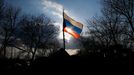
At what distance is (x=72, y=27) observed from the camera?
1938 centimetres

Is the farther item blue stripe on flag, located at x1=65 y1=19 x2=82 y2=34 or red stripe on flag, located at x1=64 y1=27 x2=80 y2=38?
blue stripe on flag, located at x1=65 y1=19 x2=82 y2=34

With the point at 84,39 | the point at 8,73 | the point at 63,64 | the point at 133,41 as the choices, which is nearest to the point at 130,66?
the point at 63,64

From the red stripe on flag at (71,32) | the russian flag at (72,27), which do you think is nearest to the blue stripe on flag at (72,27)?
the russian flag at (72,27)

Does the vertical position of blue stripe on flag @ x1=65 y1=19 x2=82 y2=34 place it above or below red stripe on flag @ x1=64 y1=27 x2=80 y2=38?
above

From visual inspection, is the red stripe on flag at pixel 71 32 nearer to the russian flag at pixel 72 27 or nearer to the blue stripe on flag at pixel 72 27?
the russian flag at pixel 72 27

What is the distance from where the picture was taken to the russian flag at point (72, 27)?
19.0 m

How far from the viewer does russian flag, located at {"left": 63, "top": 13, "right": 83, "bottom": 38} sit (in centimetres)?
1898

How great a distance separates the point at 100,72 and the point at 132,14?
47.1 feet

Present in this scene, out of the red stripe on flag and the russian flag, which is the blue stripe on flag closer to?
the russian flag

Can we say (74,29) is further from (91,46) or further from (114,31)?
(91,46)

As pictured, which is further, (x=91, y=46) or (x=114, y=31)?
(x=91, y=46)

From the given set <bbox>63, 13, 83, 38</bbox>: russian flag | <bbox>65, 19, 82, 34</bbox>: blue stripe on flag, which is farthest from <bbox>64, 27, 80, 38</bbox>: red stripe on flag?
<bbox>65, 19, 82, 34</bbox>: blue stripe on flag

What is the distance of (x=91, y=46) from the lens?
5759 cm

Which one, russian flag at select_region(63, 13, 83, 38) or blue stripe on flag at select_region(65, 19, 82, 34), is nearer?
russian flag at select_region(63, 13, 83, 38)
